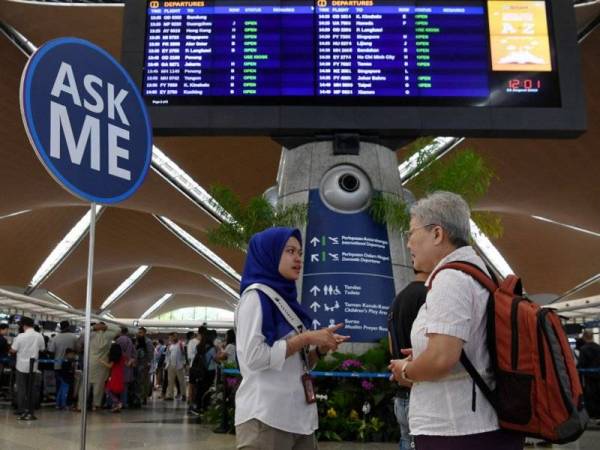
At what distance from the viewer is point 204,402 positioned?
1220 cm

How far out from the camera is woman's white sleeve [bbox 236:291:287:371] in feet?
8.19

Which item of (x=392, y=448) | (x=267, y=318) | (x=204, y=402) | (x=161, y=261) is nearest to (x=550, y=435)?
(x=267, y=318)

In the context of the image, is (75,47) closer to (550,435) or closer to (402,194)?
(550,435)

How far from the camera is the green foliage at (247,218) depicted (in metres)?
8.39

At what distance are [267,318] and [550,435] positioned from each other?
45.8 inches

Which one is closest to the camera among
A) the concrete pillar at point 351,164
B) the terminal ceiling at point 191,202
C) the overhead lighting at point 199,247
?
the concrete pillar at point 351,164

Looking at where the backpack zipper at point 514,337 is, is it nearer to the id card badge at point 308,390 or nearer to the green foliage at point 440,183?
the id card badge at point 308,390

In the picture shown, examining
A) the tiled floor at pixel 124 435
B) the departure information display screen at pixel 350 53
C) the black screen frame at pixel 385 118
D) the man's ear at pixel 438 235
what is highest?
the departure information display screen at pixel 350 53

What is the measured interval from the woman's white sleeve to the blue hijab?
46 mm

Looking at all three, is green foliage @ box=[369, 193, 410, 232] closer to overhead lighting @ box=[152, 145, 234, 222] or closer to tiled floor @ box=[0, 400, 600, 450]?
tiled floor @ box=[0, 400, 600, 450]

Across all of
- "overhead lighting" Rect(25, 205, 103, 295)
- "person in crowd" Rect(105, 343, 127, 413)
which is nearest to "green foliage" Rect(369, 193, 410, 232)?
"person in crowd" Rect(105, 343, 127, 413)

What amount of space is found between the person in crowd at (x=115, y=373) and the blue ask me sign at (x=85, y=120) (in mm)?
9641

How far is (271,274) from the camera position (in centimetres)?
271

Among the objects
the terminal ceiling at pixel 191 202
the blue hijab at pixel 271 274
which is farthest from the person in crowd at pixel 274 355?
the terminal ceiling at pixel 191 202
